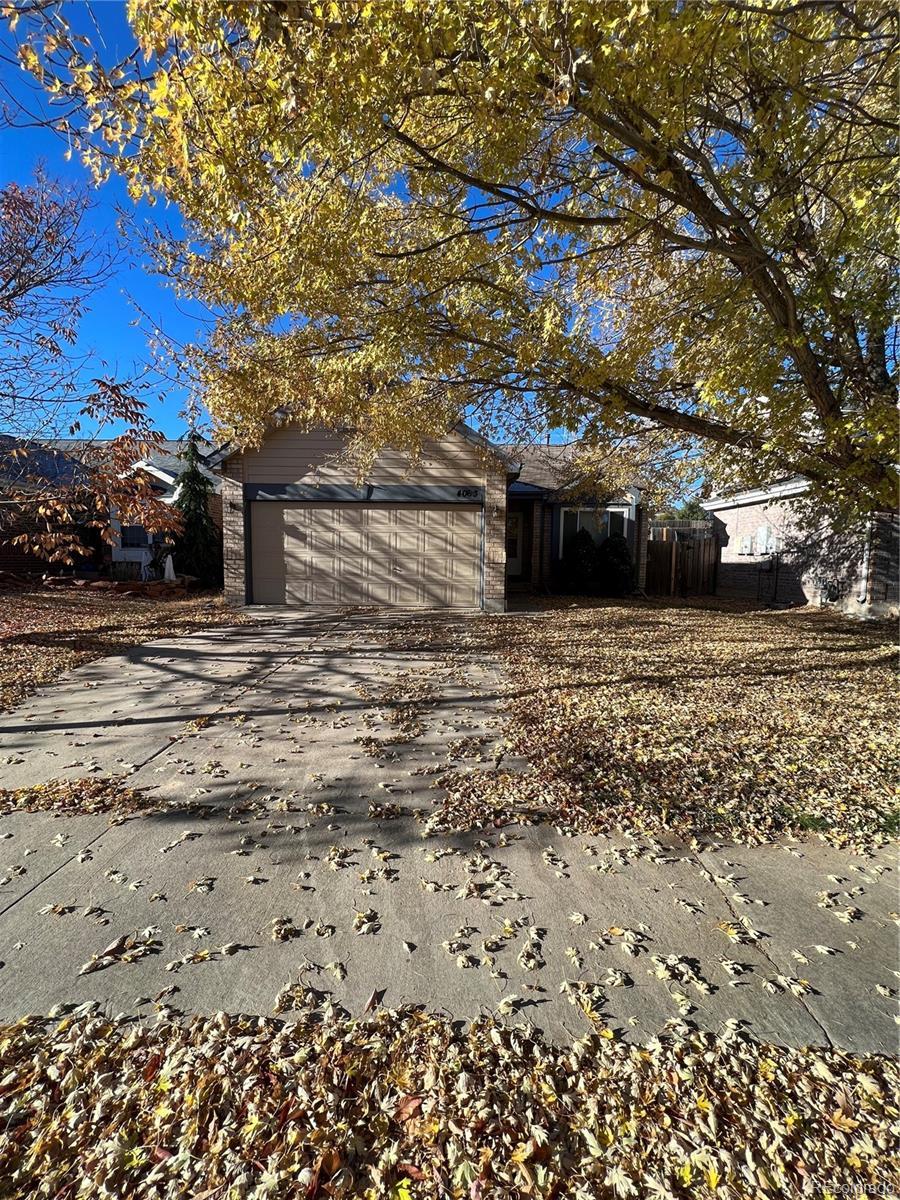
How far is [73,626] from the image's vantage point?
33.3ft

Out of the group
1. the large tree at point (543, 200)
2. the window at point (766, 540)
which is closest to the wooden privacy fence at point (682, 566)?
the window at point (766, 540)

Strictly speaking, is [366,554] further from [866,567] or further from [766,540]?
[766,540]

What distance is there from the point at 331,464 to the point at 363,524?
1365 millimetres

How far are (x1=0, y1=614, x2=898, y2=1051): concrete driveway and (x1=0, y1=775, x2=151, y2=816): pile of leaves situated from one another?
119 millimetres

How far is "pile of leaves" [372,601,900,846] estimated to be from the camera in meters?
3.61

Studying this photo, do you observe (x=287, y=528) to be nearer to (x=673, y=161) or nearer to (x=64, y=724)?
(x=64, y=724)

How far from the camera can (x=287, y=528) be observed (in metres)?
12.4

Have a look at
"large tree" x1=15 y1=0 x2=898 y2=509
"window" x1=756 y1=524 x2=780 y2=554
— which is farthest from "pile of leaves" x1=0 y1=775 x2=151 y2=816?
"window" x1=756 y1=524 x2=780 y2=554

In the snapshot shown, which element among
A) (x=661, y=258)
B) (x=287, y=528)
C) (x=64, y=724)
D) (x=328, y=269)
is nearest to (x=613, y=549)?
(x=287, y=528)

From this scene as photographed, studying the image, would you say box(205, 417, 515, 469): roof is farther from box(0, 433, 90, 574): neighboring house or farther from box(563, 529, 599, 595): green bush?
box(0, 433, 90, 574): neighboring house

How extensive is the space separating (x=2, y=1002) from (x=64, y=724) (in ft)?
11.8

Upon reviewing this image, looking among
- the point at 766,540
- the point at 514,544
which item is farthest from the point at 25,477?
the point at 766,540

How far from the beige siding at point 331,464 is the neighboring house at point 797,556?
208 inches

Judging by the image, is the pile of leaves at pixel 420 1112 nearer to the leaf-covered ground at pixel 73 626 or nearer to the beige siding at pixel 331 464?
the leaf-covered ground at pixel 73 626
